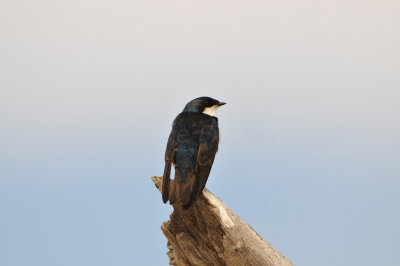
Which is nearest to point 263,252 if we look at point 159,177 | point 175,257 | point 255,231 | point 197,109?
point 255,231

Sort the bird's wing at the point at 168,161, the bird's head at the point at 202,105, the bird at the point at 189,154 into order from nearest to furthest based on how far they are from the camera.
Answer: the bird at the point at 189,154
the bird's wing at the point at 168,161
the bird's head at the point at 202,105

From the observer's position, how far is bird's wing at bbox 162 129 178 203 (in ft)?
21.0

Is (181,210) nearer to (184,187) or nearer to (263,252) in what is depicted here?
(184,187)

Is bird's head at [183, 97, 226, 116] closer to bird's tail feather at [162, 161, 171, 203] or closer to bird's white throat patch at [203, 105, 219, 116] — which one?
bird's white throat patch at [203, 105, 219, 116]

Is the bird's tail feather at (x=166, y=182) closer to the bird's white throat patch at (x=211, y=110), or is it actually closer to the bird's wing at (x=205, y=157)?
the bird's wing at (x=205, y=157)

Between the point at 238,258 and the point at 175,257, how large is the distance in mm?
997

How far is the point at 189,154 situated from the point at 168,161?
0.30 meters

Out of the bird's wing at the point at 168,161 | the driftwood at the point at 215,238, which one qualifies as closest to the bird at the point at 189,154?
the bird's wing at the point at 168,161

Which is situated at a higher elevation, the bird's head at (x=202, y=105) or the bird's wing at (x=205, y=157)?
the bird's head at (x=202, y=105)

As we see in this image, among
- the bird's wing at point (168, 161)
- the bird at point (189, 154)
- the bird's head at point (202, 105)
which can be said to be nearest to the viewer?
the bird at point (189, 154)

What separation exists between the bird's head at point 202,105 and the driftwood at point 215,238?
1.43 metres

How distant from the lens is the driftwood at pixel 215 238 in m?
6.36

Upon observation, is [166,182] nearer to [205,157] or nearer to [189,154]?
[189,154]

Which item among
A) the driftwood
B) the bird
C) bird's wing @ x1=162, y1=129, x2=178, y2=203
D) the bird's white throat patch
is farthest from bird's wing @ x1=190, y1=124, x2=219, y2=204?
the bird's white throat patch
